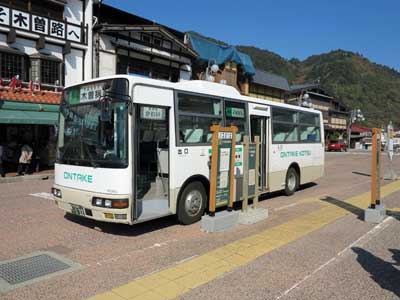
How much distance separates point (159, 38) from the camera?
21.2 m

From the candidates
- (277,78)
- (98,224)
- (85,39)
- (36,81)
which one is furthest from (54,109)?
(277,78)

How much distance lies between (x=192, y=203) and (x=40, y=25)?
13.0 metres

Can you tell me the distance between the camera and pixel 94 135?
20.4 ft

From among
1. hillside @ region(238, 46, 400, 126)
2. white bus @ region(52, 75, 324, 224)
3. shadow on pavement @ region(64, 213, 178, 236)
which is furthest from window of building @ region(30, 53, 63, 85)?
hillside @ region(238, 46, 400, 126)

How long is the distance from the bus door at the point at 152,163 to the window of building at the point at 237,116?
1803 mm

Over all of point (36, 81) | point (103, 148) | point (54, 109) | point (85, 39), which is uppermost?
point (85, 39)

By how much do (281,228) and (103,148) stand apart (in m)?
3.71

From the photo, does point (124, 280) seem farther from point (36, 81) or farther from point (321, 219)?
point (36, 81)

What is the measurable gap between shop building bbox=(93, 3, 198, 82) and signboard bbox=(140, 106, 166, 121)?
41.6ft

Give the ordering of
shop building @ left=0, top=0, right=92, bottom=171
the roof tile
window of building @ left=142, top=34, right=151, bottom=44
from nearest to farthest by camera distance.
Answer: the roof tile, shop building @ left=0, top=0, right=92, bottom=171, window of building @ left=142, top=34, right=151, bottom=44

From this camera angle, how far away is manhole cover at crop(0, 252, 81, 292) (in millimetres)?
4465

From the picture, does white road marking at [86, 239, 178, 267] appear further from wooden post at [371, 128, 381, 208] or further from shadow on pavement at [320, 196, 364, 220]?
shadow on pavement at [320, 196, 364, 220]

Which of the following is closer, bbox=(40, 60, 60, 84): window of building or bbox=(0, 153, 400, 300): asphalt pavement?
bbox=(0, 153, 400, 300): asphalt pavement

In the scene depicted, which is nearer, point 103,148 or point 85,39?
point 103,148
